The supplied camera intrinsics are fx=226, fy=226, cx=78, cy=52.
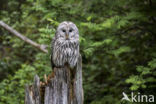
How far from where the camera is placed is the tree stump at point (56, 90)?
277 centimetres

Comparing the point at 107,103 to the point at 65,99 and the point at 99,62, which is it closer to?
the point at 65,99

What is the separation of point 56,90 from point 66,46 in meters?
0.58

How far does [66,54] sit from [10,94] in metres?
2.45

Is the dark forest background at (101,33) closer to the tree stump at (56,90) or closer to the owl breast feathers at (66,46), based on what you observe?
the owl breast feathers at (66,46)

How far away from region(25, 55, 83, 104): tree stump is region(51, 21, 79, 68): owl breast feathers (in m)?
0.12

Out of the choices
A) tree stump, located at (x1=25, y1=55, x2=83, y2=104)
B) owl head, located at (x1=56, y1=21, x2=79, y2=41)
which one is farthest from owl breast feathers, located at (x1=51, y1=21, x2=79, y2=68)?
tree stump, located at (x1=25, y1=55, x2=83, y2=104)

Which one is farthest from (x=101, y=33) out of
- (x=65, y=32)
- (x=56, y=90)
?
(x=56, y=90)

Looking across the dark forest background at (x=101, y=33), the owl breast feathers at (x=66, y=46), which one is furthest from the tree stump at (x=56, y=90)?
the dark forest background at (x=101, y=33)

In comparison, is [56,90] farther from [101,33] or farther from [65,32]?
[101,33]

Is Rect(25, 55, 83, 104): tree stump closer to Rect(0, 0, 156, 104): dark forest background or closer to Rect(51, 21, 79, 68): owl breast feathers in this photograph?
Rect(51, 21, 79, 68): owl breast feathers

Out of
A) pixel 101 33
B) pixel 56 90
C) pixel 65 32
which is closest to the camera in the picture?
pixel 56 90

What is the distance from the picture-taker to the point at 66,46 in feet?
9.59

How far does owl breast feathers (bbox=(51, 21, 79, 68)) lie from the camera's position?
9.59ft

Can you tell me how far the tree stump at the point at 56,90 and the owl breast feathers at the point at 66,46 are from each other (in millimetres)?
118
